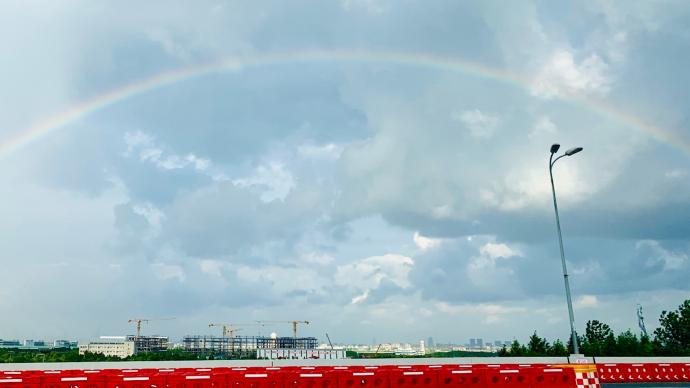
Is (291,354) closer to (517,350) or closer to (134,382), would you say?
(517,350)

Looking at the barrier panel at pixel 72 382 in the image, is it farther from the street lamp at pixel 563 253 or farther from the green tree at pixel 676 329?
the green tree at pixel 676 329

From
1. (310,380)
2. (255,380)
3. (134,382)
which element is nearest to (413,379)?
(310,380)

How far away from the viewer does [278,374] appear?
667 inches

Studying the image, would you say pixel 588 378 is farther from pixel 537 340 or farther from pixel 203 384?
pixel 537 340

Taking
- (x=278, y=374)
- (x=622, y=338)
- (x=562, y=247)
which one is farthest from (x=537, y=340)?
(x=278, y=374)

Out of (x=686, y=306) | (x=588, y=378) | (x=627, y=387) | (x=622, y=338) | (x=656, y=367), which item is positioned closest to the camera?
(x=588, y=378)

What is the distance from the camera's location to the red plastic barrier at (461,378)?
17.5 meters

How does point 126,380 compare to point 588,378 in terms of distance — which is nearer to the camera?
point 588,378

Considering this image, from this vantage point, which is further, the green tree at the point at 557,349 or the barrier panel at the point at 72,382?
the green tree at the point at 557,349

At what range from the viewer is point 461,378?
1767 centimetres

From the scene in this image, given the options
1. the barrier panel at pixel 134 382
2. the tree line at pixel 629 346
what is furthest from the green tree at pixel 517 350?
the barrier panel at pixel 134 382

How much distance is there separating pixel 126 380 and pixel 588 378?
12.4 m

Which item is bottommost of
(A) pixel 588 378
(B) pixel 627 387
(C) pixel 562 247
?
(B) pixel 627 387

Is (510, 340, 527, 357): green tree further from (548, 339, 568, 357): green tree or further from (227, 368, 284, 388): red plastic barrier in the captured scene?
(227, 368, 284, 388): red plastic barrier
